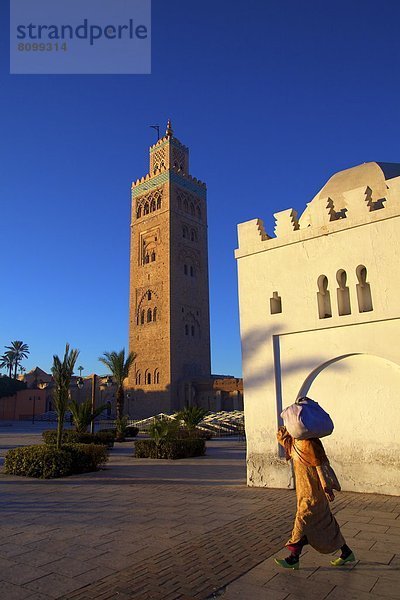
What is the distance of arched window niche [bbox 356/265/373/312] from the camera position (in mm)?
7588

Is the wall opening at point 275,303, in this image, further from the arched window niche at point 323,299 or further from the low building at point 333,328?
the arched window niche at point 323,299

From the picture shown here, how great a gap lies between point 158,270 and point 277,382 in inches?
1422

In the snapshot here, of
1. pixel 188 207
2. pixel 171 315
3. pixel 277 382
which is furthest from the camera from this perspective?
pixel 188 207

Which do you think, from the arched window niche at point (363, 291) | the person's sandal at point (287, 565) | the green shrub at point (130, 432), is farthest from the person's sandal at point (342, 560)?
the green shrub at point (130, 432)

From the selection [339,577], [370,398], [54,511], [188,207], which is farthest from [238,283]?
[188,207]

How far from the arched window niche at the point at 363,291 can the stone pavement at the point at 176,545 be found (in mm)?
2999

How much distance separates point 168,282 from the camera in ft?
139

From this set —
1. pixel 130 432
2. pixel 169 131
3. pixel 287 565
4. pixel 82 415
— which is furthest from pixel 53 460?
pixel 169 131

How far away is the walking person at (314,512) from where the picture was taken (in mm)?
3994

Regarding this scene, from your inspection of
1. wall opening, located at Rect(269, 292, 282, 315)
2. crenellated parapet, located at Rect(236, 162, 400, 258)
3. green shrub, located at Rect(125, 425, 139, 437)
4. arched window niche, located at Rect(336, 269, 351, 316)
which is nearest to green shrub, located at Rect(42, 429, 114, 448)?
green shrub, located at Rect(125, 425, 139, 437)

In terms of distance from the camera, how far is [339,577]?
12.5 feet

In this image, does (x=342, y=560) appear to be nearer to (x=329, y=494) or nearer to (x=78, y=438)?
(x=329, y=494)

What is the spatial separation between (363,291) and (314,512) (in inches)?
179

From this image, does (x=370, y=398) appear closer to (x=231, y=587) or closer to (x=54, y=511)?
(x=231, y=587)
